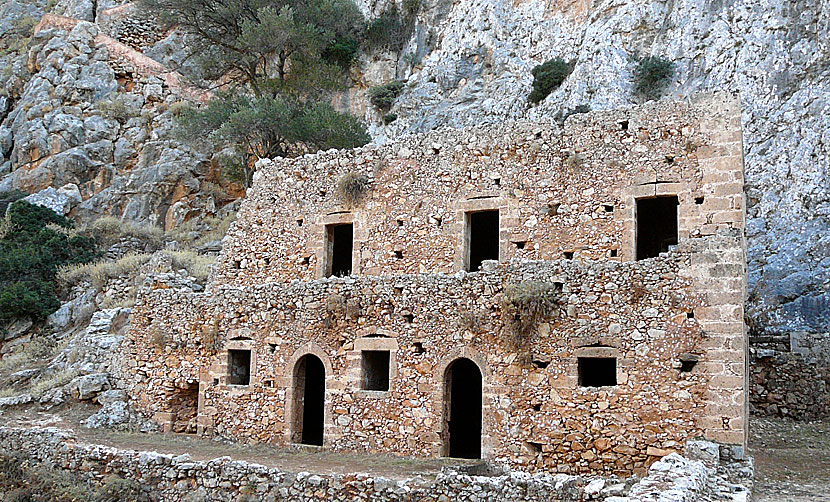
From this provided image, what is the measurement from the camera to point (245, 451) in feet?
45.6

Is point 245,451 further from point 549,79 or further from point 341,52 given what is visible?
point 341,52

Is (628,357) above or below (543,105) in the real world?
below

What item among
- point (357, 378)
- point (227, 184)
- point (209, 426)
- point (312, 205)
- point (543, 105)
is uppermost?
point (543, 105)

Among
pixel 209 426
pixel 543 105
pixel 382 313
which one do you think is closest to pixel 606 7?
pixel 543 105

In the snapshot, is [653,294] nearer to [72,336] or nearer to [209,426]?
[209,426]

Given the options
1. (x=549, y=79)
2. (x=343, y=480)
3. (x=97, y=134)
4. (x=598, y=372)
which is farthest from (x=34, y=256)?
(x=598, y=372)

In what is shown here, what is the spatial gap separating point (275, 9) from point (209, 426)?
20164 mm

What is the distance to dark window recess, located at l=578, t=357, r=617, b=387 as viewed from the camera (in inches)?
473

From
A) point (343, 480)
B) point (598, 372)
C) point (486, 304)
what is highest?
point (486, 304)

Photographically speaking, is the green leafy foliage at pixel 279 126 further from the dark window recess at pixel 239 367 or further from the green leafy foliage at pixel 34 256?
the dark window recess at pixel 239 367

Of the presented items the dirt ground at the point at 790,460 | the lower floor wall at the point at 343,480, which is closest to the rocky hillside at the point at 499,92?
the dirt ground at the point at 790,460

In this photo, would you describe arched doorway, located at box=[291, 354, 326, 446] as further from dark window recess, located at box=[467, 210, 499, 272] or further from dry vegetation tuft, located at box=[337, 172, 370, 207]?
dark window recess, located at box=[467, 210, 499, 272]

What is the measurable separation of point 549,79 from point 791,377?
1431 cm

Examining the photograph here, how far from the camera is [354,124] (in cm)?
2748
